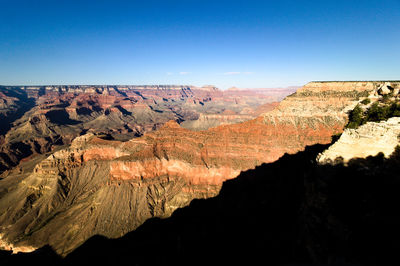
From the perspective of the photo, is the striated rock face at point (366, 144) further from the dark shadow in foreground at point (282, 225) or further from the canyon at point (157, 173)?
the canyon at point (157, 173)

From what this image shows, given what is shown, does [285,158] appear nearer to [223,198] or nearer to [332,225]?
[223,198]

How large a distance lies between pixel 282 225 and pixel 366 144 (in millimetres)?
25019

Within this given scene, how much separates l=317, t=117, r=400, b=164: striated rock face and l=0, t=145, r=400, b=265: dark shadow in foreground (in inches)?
40.9

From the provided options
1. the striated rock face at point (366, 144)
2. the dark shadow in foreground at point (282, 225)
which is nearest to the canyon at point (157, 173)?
the dark shadow in foreground at point (282, 225)

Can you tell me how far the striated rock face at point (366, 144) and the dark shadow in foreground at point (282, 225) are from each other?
3.41 feet

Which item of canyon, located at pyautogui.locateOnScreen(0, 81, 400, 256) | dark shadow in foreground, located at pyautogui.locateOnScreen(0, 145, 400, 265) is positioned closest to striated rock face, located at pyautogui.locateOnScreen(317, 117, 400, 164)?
dark shadow in foreground, located at pyautogui.locateOnScreen(0, 145, 400, 265)

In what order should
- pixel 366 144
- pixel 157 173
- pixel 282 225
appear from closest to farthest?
pixel 366 144 < pixel 282 225 < pixel 157 173

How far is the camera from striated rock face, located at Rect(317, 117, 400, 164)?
18.8m

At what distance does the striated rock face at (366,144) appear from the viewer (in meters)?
18.8

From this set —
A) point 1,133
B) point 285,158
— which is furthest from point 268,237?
point 1,133

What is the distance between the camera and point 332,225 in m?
15.5

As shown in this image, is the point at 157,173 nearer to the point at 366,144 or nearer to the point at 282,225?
the point at 282,225

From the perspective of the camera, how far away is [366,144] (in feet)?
65.7

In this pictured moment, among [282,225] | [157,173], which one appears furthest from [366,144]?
[157,173]
